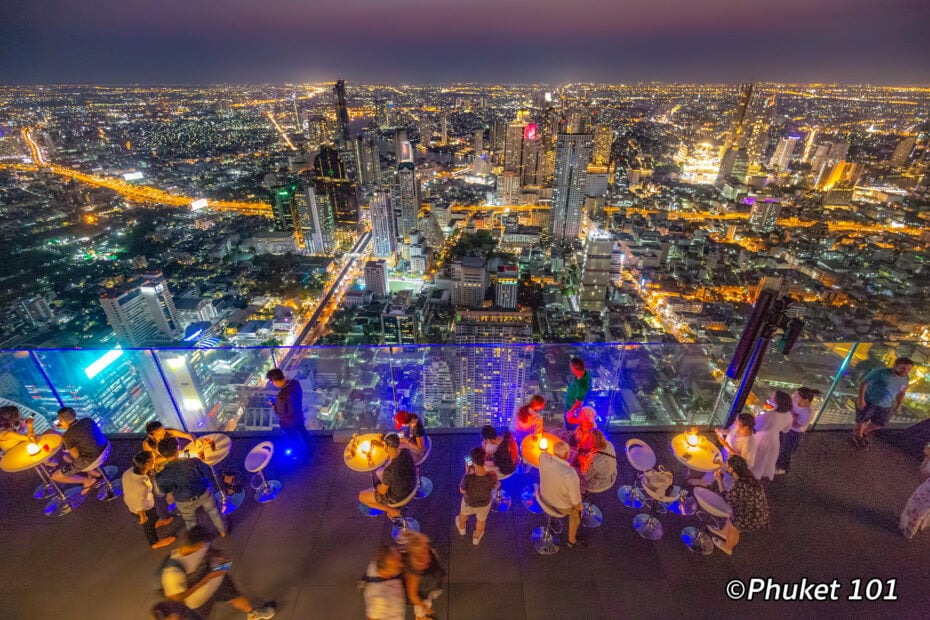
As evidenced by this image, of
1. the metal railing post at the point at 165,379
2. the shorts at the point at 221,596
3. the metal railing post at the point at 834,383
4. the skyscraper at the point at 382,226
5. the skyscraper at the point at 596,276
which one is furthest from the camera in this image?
the skyscraper at the point at 382,226

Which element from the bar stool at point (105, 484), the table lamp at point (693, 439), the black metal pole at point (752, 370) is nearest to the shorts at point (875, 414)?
the black metal pole at point (752, 370)

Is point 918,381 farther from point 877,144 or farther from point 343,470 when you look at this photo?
point 877,144

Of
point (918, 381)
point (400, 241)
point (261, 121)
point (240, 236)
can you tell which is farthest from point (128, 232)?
point (261, 121)

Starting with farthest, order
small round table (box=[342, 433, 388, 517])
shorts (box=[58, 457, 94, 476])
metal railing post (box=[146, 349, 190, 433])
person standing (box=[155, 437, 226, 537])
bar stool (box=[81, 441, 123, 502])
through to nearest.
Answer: metal railing post (box=[146, 349, 190, 433]) → bar stool (box=[81, 441, 123, 502]) → shorts (box=[58, 457, 94, 476]) → small round table (box=[342, 433, 388, 517]) → person standing (box=[155, 437, 226, 537])

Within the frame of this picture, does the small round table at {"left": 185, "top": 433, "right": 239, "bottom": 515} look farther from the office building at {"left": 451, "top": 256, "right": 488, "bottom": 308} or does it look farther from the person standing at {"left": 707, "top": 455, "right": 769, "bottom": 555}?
the office building at {"left": 451, "top": 256, "right": 488, "bottom": 308}

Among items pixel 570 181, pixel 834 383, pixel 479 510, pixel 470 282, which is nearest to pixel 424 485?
pixel 479 510

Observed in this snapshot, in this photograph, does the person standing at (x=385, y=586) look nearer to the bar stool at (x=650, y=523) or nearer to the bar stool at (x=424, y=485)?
the bar stool at (x=424, y=485)

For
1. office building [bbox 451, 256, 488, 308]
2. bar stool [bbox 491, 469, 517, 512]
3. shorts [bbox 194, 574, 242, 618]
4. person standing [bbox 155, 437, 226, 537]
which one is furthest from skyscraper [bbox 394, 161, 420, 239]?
shorts [bbox 194, 574, 242, 618]
